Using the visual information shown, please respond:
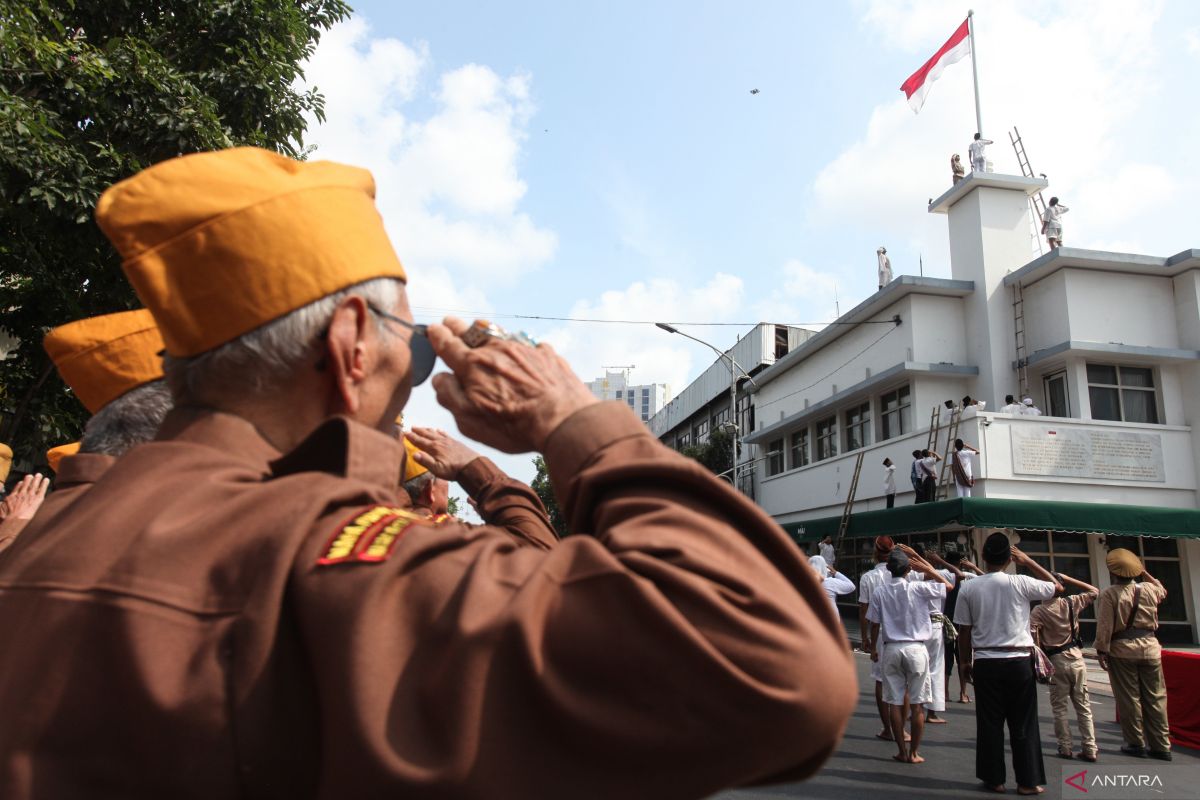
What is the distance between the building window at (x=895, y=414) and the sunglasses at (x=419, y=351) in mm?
21352

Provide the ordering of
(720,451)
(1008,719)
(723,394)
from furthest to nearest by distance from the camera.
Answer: (723,394), (720,451), (1008,719)

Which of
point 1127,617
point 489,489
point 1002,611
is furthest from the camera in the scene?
point 1127,617

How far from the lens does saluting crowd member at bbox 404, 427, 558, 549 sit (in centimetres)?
207

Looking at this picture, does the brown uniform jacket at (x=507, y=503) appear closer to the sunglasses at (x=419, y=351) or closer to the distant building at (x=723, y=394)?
the sunglasses at (x=419, y=351)

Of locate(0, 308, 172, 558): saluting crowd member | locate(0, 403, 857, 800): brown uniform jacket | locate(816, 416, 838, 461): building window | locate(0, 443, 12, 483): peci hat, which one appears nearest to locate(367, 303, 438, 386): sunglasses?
locate(0, 403, 857, 800): brown uniform jacket

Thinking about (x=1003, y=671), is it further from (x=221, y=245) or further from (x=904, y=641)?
(x=221, y=245)

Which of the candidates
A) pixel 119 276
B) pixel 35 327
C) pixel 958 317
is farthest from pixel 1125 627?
pixel 958 317

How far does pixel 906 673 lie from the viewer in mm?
7973

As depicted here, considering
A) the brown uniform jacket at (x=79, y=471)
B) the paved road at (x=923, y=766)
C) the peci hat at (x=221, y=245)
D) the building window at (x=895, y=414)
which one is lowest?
the paved road at (x=923, y=766)

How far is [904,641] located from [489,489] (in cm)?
686

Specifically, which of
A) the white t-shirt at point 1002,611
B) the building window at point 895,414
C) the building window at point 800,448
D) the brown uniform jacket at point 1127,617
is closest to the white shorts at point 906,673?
the white t-shirt at point 1002,611

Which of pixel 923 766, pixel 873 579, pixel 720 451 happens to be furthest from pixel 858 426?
pixel 923 766

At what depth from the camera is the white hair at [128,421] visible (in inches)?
75.6

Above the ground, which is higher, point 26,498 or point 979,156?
point 979,156
